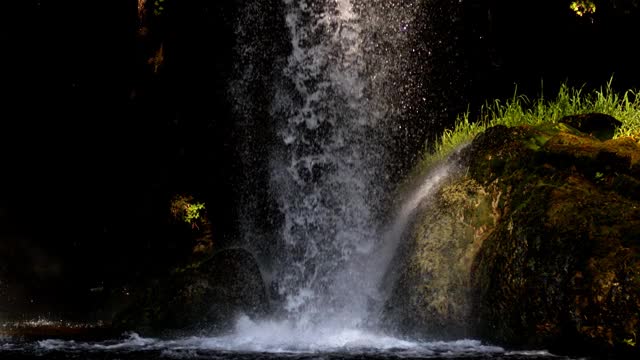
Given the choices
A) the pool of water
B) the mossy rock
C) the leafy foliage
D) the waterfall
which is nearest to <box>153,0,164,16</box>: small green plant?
the waterfall

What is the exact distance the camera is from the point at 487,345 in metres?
5.91

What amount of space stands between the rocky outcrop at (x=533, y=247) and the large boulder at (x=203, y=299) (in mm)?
2974

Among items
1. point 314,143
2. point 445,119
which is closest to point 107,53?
point 314,143

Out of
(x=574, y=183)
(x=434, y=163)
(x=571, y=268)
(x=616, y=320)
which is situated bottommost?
(x=616, y=320)

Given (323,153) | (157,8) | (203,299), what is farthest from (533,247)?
(157,8)

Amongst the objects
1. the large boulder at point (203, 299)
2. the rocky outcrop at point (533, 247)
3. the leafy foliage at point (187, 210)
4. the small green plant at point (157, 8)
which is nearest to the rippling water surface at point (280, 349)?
the rocky outcrop at point (533, 247)

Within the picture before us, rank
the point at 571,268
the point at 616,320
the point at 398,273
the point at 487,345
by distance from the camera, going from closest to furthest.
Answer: the point at 616,320, the point at 571,268, the point at 487,345, the point at 398,273

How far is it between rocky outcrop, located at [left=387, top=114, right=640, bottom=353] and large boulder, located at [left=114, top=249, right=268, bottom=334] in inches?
117

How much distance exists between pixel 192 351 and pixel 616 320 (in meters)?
3.98

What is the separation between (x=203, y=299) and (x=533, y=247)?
5338 mm

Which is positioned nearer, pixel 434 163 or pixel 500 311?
pixel 500 311

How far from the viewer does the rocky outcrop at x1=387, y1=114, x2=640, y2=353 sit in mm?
5004

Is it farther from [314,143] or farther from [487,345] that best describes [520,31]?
[487,345]

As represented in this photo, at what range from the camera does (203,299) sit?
9.30 metres
